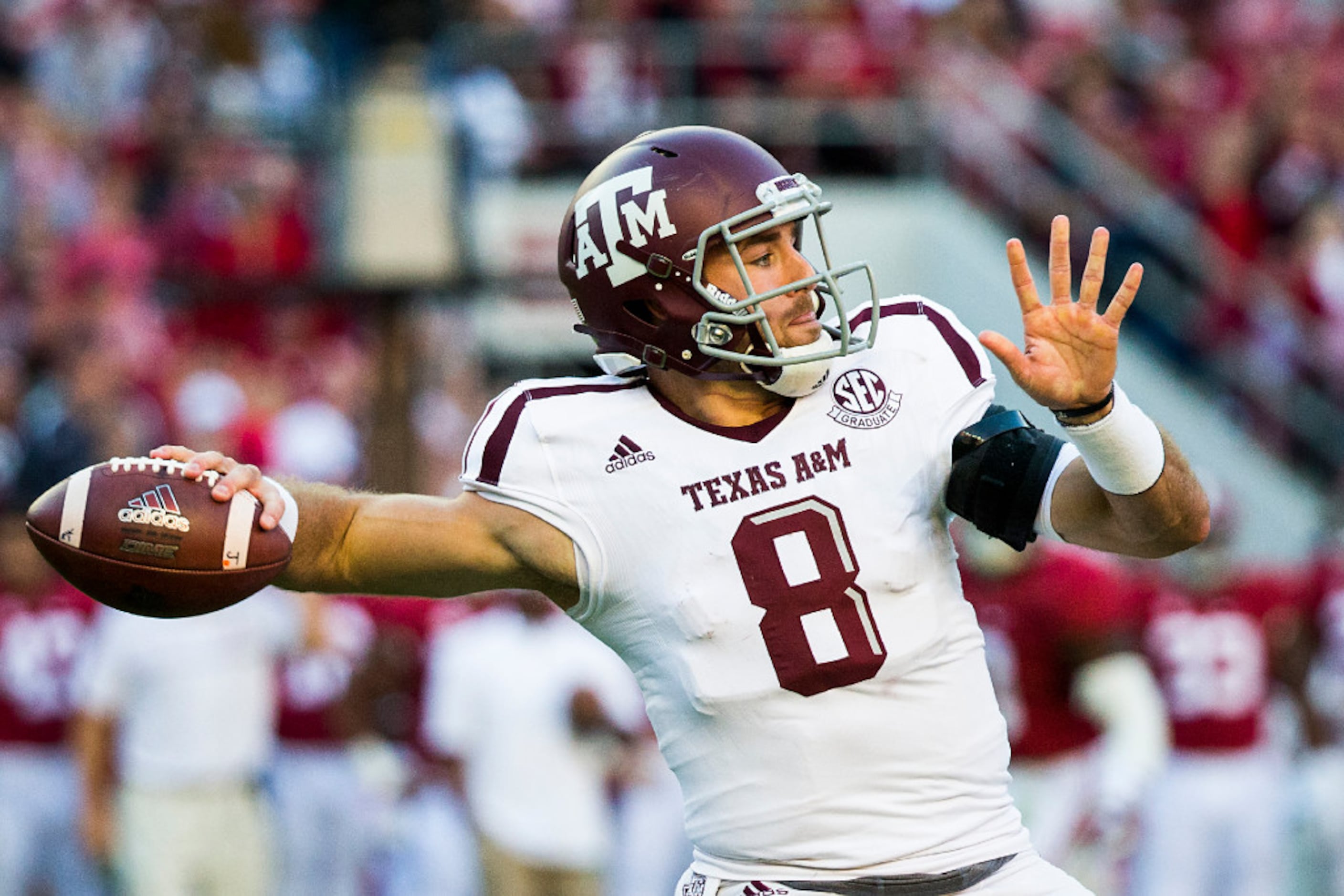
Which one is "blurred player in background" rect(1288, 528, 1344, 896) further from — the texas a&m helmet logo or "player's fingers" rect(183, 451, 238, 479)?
"player's fingers" rect(183, 451, 238, 479)

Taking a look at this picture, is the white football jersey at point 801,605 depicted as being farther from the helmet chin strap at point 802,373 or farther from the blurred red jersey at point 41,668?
the blurred red jersey at point 41,668

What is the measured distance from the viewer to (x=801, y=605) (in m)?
3.01

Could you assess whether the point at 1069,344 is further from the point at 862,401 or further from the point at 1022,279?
the point at 862,401

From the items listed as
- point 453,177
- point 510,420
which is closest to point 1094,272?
point 510,420

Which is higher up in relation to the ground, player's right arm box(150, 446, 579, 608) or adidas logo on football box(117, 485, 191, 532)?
adidas logo on football box(117, 485, 191, 532)

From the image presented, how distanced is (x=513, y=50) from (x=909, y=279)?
7.63ft

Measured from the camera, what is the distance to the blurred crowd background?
8.92 m

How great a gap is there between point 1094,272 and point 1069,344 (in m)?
0.11

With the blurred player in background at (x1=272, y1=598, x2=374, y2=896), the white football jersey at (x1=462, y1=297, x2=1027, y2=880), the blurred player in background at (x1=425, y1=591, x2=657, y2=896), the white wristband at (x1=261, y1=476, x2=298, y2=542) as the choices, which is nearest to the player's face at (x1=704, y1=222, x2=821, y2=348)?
the white football jersey at (x1=462, y1=297, x2=1027, y2=880)

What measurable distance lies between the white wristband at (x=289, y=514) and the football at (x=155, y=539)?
0.01m

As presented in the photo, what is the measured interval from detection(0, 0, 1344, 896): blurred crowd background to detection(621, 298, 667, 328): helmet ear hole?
5.24 meters

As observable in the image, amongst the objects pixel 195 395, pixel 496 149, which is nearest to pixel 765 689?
pixel 195 395

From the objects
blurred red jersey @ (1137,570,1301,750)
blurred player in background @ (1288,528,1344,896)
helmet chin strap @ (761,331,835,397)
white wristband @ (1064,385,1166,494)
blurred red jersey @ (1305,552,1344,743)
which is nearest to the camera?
white wristband @ (1064,385,1166,494)

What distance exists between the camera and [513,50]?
10.0 metres
